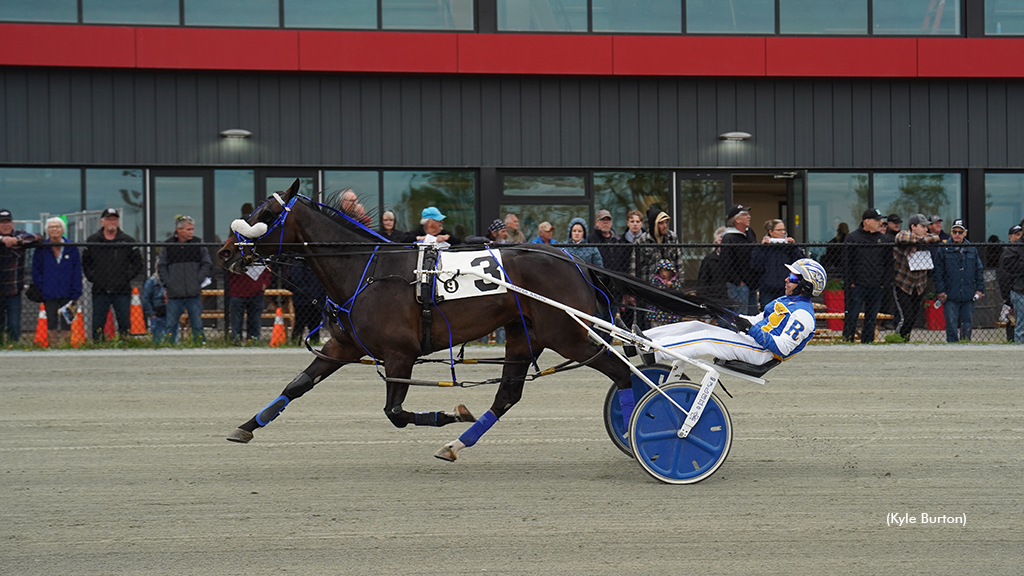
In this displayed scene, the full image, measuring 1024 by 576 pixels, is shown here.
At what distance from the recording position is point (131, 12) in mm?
16281

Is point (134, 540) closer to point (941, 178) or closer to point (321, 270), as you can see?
point (321, 270)

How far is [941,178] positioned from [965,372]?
884 centimetres

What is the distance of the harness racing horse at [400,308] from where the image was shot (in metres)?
5.93

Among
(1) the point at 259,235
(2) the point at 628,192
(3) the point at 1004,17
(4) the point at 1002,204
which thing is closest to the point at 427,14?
(2) the point at 628,192

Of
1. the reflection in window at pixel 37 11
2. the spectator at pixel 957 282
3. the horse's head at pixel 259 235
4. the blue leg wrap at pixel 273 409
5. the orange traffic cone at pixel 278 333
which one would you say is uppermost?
the reflection in window at pixel 37 11

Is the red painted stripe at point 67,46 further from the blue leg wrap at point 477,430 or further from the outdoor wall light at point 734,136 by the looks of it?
the blue leg wrap at point 477,430

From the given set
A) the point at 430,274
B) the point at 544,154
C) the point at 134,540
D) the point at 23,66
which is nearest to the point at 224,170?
the point at 23,66

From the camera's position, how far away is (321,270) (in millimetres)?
6203

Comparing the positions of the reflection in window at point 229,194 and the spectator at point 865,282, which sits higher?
the reflection in window at point 229,194

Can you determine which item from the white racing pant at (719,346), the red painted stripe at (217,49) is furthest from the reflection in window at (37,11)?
the white racing pant at (719,346)

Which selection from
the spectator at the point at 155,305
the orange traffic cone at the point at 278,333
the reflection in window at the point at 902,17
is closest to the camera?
the orange traffic cone at the point at 278,333

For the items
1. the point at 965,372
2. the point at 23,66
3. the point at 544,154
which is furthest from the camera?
the point at 544,154

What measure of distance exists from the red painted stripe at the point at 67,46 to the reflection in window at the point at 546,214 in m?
6.94

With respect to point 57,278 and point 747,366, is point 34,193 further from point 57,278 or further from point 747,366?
point 747,366
